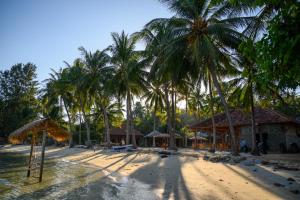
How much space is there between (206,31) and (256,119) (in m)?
10.8

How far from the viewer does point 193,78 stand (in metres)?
20.3

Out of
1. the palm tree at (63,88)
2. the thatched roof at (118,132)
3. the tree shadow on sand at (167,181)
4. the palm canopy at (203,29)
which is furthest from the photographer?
the thatched roof at (118,132)

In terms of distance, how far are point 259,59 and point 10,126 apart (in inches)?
2212

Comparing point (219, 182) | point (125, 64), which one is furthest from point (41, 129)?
point (125, 64)

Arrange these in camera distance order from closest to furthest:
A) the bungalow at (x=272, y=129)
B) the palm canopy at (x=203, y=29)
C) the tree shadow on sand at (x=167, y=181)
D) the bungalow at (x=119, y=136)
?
1. the tree shadow on sand at (x=167, y=181)
2. the palm canopy at (x=203, y=29)
3. the bungalow at (x=272, y=129)
4. the bungalow at (x=119, y=136)

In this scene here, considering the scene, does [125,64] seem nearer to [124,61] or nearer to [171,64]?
[124,61]

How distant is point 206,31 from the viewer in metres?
17.1

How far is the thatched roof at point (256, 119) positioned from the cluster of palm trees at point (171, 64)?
2.98 metres

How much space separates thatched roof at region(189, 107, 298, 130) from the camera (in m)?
22.2

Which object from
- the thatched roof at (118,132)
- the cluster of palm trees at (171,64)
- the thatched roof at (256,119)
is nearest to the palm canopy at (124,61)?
the cluster of palm trees at (171,64)

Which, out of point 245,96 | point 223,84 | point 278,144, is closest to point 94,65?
point 223,84

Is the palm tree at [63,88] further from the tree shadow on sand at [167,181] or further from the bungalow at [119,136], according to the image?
the tree shadow on sand at [167,181]

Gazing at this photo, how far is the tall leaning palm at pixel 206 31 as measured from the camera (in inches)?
648

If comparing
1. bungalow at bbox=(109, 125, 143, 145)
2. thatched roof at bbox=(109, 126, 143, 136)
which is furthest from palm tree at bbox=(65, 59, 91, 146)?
bungalow at bbox=(109, 125, 143, 145)
